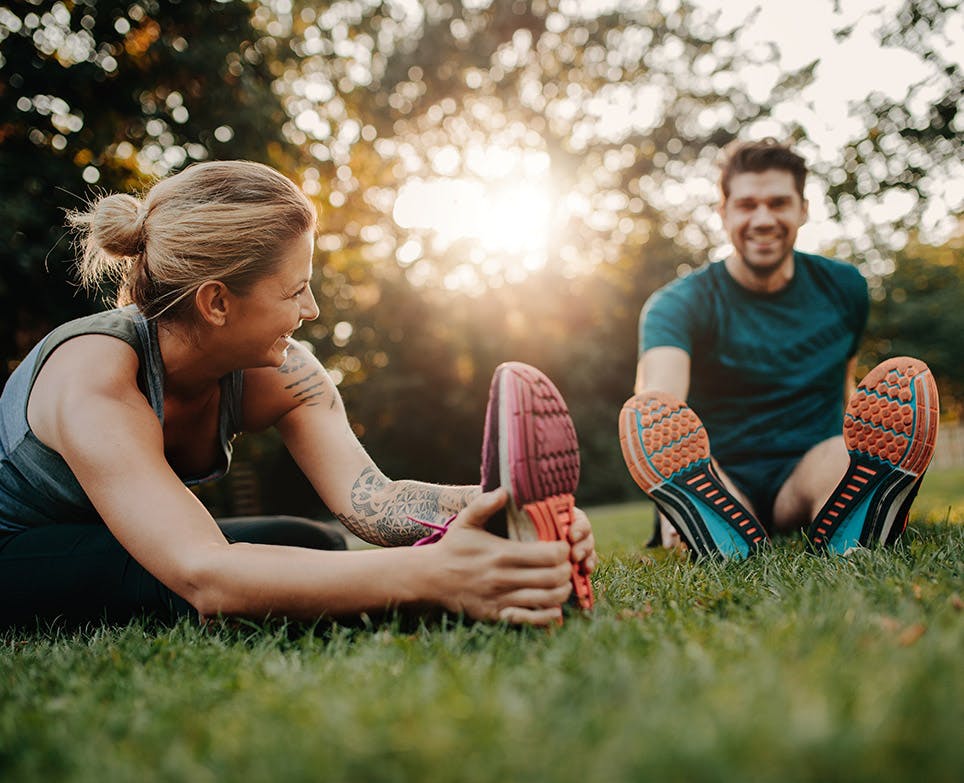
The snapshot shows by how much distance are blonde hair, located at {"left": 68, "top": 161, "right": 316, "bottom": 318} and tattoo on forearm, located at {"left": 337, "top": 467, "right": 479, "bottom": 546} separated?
716 mm

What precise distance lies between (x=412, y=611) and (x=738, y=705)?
36.2 inches

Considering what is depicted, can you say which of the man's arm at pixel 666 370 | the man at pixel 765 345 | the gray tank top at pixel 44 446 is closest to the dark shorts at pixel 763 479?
the man at pixel 765 345

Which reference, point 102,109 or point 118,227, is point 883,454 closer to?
point 118,227

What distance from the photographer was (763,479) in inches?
Answer: 133

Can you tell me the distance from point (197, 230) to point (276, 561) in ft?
3.04

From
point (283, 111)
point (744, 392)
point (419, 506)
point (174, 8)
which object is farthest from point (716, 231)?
point (419, 506)

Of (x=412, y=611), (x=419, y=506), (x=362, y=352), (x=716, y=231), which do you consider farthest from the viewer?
(x=716, y=231)

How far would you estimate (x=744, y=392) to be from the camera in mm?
3578

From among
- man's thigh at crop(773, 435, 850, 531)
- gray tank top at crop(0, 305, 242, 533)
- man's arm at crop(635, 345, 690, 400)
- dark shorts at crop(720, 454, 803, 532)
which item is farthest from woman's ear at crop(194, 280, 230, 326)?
dark shorts at crop(720, 454, 803, 532)

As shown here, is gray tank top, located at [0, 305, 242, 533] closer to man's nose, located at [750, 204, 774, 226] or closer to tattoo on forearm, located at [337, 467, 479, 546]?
tattoo on forearm, located at [337, 467, 479, 546]

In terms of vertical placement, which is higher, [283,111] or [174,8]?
[174,8]

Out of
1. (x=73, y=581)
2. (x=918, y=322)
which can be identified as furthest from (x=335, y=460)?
(x=918, y=322)

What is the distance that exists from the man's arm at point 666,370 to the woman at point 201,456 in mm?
1271

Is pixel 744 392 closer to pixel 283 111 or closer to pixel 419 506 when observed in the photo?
pixel 419 506
